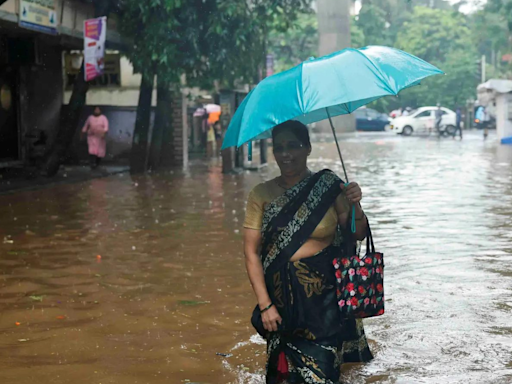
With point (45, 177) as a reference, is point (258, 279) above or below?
above

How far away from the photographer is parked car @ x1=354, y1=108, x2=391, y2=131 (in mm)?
56688

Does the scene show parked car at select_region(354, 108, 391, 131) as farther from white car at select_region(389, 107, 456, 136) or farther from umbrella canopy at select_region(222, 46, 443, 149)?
umbrella canopy at select_region(222, 46, 443, 149)

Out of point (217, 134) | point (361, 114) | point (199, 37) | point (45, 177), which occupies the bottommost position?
point (45, 177)

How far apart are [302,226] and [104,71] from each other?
2162 centimetres

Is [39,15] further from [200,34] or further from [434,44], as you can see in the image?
[434,44]

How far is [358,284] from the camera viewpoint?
422 cm

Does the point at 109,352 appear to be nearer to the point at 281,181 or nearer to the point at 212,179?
the point at 281,181

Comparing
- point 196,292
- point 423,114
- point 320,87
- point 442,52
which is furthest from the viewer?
point 442,52

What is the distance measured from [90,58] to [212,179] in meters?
3.63

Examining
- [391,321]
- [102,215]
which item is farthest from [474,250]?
[102,215]

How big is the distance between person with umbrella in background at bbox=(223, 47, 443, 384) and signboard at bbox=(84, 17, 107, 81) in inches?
564

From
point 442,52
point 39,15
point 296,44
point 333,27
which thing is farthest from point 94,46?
point 442,52

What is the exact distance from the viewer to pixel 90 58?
1819cm

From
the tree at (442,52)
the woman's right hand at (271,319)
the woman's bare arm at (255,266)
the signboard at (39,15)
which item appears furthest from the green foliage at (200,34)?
the tree at (442,52)
